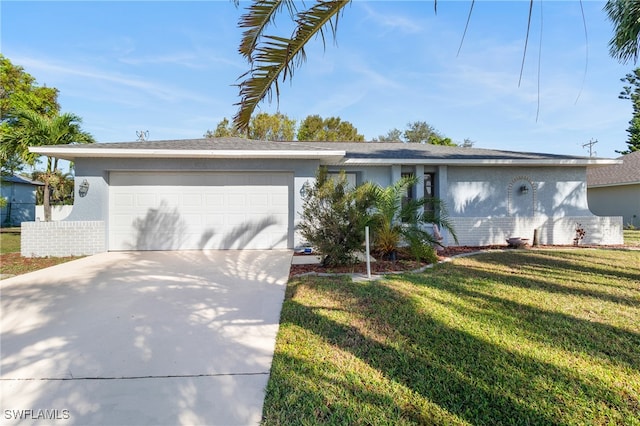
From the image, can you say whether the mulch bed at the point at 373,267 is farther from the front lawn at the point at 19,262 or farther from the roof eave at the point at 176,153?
the front lawn at the point at 19,262

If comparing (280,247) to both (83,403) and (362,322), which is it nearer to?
(362,322)

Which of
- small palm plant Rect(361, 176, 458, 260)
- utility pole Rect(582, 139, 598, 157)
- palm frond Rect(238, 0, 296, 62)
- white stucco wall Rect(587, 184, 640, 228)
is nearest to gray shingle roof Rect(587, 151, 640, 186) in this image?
white stucco wall Rect(587, 184, 640, 228)

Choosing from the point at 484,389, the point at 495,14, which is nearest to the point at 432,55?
the point at 495,14

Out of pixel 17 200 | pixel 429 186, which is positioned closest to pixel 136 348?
pixel 429 186

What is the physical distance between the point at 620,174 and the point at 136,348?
25121 mm

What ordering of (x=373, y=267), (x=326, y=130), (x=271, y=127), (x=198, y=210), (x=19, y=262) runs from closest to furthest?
(x=373, y=267), (x=19, y=262), (x=198, y=210), (x=271, y=127), (x=326, y=130)

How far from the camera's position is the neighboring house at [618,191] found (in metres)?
17.4

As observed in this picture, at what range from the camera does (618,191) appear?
18406 mm

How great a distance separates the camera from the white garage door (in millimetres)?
9789

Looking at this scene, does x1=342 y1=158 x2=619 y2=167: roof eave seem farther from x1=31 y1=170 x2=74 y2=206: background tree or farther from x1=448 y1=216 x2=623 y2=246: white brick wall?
x1=31 y1=170 x2=74 y2=206: background tree

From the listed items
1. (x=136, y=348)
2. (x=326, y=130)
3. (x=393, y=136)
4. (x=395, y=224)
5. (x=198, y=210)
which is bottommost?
(x=136, y=348)

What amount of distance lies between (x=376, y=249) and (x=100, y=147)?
8570 mm

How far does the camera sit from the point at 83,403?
2.52 meters

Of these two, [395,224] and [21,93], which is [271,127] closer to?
[21,93]
